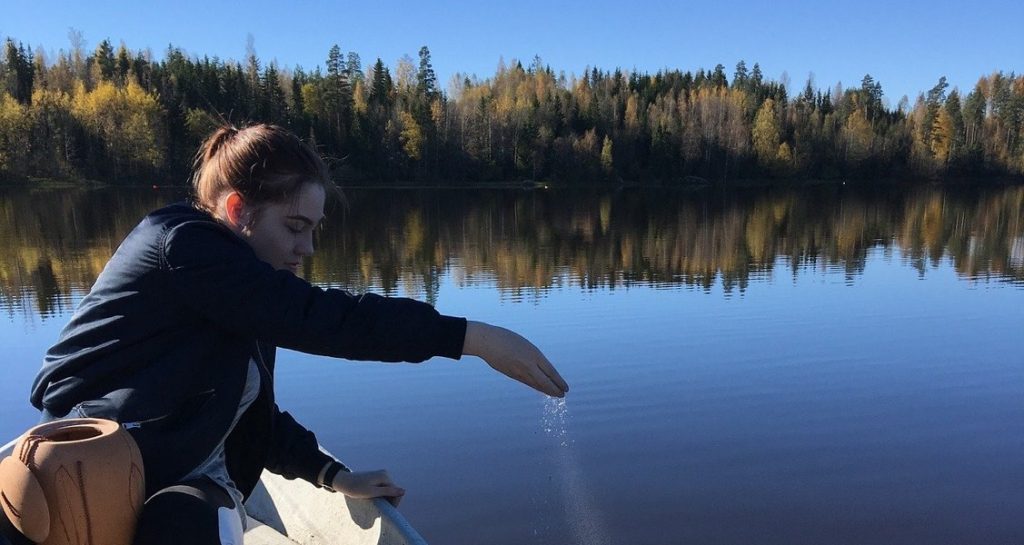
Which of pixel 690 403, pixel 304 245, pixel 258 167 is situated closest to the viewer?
pixel 258 167

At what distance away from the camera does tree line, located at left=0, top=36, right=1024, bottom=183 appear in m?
62.6

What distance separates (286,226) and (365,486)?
1123 mm

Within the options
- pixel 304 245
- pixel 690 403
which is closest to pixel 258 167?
pixel 304 245

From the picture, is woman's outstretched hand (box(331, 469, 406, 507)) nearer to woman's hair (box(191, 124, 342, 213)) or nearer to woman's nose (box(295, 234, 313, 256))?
woman's nose (box(295, 234, 313, 256))

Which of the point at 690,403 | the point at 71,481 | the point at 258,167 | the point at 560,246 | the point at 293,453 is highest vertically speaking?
the point at 258,167

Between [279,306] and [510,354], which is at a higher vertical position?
[279,306]

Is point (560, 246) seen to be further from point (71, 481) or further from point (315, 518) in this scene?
point (71, 481)

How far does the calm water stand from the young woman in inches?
135

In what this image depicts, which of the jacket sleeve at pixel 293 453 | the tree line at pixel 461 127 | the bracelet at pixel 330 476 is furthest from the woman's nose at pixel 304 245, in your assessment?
the tree line at pixel 461 127

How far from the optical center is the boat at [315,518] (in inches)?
97.3

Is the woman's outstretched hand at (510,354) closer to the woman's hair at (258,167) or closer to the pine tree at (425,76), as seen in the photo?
the woman's hair at (258,167)

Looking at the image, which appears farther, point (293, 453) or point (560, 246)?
point (560, 246)

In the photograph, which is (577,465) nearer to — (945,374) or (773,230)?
(945,374)

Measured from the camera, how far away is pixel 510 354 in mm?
1712
